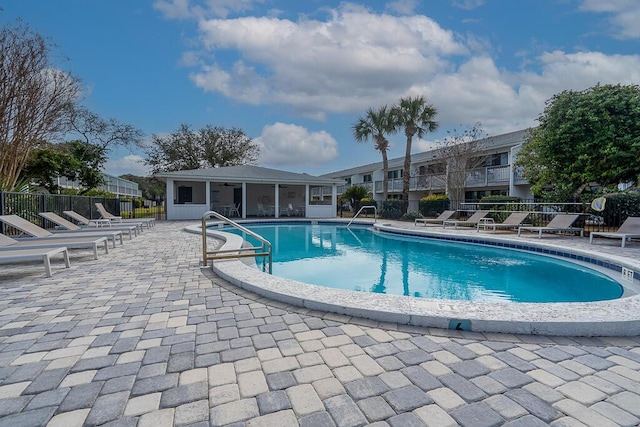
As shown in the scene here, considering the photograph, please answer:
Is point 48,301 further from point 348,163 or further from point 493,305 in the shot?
point 348,163

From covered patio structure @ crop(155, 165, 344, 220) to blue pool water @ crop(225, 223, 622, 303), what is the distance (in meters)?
8.99

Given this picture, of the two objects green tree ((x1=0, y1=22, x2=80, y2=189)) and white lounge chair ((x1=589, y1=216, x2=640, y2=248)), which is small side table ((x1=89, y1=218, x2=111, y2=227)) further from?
white lounge chair ((x1=589, y1=216, x2=640, y2=248))

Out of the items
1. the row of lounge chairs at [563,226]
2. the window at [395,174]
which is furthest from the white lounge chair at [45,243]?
the window at [395,174]

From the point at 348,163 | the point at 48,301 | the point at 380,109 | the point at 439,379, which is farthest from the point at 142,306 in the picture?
the point at 348,163

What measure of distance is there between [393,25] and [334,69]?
4.03m

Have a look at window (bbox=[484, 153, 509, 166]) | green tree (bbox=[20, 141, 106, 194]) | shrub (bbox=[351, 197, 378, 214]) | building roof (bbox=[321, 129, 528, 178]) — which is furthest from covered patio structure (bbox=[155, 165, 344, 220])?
window (bbox=[484, 153, 509, 166])

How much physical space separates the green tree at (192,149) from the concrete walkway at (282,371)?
1095 inches

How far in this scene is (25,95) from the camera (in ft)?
36.9

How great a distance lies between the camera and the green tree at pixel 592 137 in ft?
34.1

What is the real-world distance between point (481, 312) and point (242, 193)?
19635mm

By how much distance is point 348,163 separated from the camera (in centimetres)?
4431

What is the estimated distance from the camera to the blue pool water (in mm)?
5512

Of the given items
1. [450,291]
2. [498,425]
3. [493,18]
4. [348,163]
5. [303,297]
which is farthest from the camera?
[348,163]

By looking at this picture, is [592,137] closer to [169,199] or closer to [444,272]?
[444,272]
